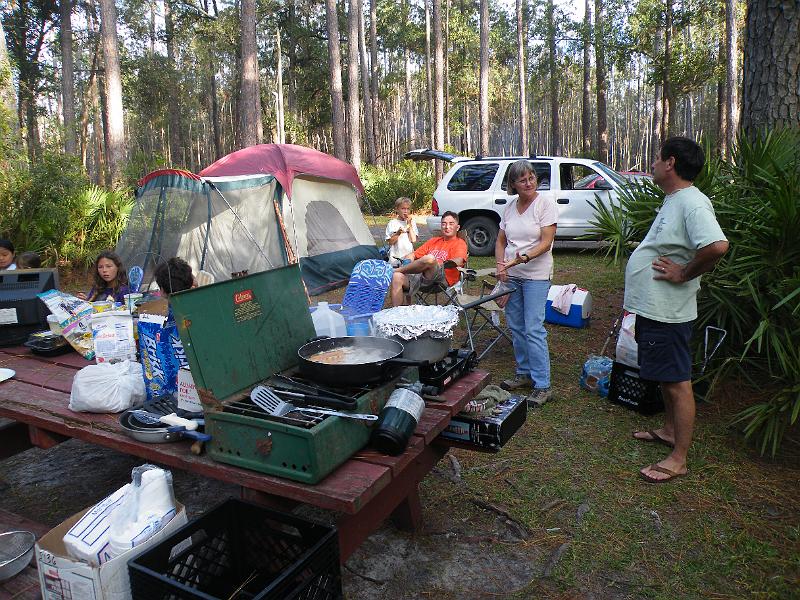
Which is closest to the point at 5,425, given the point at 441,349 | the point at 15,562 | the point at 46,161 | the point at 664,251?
the point at 15,562

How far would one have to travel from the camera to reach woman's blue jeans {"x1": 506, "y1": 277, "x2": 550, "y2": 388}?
4.02 meters

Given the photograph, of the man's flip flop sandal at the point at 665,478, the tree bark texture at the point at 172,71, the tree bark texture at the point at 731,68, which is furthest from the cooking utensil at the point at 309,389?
the tree bark texture at the point at 172,71

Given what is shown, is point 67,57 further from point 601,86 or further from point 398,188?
point 601,86

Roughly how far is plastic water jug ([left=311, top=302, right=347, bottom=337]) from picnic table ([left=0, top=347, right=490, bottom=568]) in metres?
0.88

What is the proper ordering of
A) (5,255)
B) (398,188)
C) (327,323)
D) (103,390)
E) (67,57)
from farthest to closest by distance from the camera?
(67,57) < (398,188) < (5,255) < (327,323) < (103,390)

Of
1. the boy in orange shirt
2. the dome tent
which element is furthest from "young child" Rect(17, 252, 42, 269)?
the boy in orange shirt

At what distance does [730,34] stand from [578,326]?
1524 centimetres

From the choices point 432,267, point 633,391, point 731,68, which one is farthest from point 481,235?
point 731,68

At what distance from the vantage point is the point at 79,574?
158cm

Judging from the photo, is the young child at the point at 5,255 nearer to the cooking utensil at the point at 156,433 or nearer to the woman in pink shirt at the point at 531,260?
the cooking utensil at the point at 156,433

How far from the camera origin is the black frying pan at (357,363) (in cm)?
187

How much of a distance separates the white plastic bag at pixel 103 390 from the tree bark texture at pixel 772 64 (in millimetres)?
4791

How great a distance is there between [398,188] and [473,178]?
8376 millimetres

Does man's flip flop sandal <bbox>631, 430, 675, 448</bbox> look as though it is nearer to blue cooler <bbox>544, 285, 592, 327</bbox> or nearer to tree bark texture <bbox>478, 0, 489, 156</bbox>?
blue cooler <bbox>544, 285, 592, 327</bbox>
